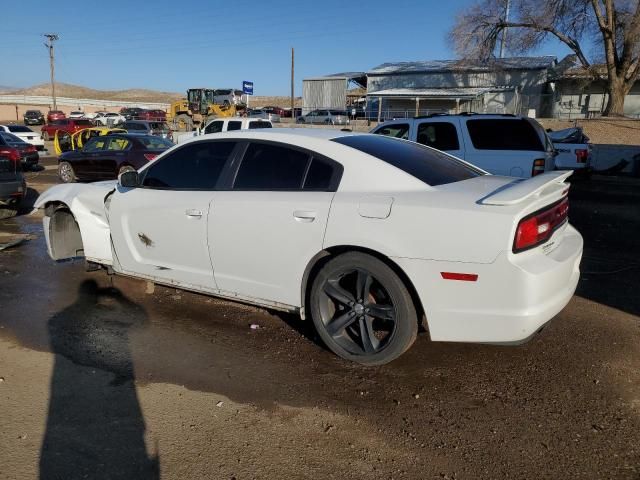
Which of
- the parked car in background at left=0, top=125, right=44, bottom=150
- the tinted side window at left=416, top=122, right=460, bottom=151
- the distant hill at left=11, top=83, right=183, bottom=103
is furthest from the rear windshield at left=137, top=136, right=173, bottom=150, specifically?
the distant hill at left=11, top=83, right=183, bottom=103

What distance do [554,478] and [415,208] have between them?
63.4 inches

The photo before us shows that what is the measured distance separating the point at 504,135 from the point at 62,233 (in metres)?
7.00

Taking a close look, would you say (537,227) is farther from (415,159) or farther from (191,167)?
(191,167)

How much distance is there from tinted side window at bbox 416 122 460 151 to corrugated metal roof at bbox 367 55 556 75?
31.6m

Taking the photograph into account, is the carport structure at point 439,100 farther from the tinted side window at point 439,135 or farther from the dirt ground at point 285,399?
the dirt ground at point 285,399

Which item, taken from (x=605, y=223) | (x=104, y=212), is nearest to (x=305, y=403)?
(x=104, y=212)

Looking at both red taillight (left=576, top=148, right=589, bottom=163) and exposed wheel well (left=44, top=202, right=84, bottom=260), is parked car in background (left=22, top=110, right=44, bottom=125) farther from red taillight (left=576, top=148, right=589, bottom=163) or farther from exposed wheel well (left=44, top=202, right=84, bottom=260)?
exposed wheel well (left=44, top=202, right=84, bottom=260)

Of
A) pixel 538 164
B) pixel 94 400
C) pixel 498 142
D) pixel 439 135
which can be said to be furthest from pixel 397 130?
pixel 94 400

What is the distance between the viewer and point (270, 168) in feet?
12.7

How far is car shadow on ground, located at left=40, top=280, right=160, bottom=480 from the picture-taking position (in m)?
2.55

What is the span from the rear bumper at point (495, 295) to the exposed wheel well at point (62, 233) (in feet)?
13.0

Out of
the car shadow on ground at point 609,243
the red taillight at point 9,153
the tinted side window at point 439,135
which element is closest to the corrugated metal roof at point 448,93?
the car shadow on ground at point 609,243

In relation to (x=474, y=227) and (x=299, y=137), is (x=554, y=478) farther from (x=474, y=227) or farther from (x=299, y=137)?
(x=299, y=137)

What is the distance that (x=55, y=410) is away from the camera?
3.03 meters
